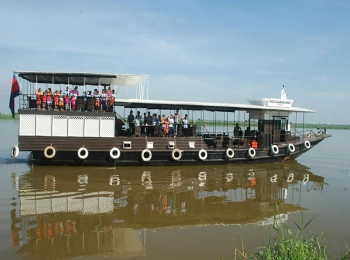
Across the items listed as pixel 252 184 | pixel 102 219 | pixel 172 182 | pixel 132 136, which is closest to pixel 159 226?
pixel 102 219

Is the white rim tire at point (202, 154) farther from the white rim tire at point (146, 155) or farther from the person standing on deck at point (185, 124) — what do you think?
the white rim tire at point (146, 155)

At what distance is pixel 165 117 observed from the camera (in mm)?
15164

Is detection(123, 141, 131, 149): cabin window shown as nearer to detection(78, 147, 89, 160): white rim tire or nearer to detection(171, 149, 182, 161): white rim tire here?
detection(78, 147, 89, 160): white rim tire

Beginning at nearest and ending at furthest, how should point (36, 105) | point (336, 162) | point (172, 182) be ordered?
point (172, 182)
point (36, 105)
point (336, 162)

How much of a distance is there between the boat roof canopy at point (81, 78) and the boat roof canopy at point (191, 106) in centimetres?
Answer: 105

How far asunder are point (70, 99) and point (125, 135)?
10.2 ft

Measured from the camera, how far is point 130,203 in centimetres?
848

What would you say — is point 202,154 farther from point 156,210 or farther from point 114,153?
point 156,210

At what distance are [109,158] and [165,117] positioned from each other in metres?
3.45

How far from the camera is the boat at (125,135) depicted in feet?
43.2

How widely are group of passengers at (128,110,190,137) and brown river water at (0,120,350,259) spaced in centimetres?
211

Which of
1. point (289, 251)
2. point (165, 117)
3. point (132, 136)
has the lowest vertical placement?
point (289, 251)

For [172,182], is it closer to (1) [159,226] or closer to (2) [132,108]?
(1) [159,226]

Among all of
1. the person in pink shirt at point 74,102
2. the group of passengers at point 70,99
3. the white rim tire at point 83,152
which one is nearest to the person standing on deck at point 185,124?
the group of passengers at point 70,99
